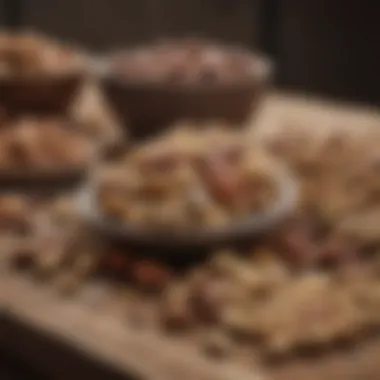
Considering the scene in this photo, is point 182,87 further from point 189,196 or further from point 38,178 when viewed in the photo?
point 189,196

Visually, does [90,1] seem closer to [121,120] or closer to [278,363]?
[121,120]

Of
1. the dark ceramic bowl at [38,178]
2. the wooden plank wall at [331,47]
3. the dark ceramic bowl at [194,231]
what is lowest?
the dark ceramic bowl at [194,231]

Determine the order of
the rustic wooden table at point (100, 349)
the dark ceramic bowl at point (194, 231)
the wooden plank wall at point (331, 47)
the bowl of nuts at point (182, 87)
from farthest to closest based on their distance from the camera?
the wooden plank wall at point (331, 47)
the bowl of nuts at point (182, 87)
the dark ceramic bowl at point (194, 231)
the rustic wooden table at point (100, 349)

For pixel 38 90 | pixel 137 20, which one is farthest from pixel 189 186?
pixel 137 20

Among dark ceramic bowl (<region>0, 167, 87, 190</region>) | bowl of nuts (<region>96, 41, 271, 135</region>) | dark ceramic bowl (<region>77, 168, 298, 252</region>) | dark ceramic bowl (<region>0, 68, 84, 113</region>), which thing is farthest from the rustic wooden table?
dark ceramic bowl (<region>0, 68, 84, 113</region>)

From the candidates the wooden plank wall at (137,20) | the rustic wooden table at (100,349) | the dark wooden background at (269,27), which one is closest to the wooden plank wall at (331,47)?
the dark wooden background at (269,27)

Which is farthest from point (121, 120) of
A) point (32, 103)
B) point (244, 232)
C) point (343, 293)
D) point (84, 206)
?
point (343, 293)

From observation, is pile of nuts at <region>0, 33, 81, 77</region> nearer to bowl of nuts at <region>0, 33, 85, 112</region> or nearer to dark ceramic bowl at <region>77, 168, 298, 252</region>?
bowl of nuts at <region>0, 33, 85, 112</region>

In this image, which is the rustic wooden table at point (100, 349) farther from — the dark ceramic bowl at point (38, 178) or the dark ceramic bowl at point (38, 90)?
the dark ceramic bowl at point (38, 90)
